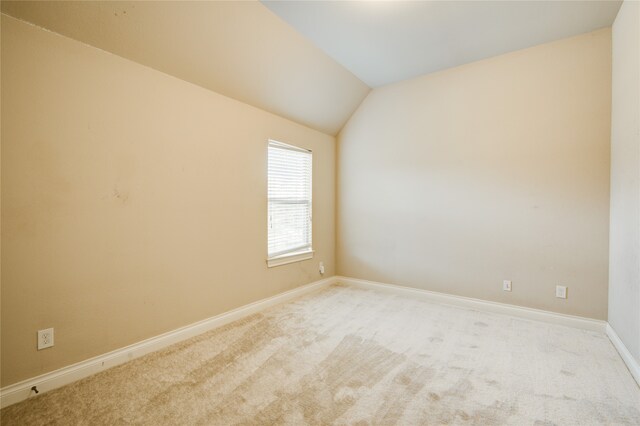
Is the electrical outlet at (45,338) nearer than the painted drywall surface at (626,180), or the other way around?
the electrical outlet at (45,338)

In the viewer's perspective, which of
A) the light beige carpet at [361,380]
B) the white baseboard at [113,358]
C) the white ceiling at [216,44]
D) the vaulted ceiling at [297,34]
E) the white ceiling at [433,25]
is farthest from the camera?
the white ceiling at [433,25]

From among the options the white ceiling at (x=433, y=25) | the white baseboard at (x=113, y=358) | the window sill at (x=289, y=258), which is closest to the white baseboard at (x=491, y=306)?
the window sill at (x=289, y=258)

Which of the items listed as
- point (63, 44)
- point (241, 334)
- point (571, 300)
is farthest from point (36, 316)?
point (571, 300)

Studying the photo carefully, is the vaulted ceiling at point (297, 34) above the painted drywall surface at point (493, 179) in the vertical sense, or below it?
above

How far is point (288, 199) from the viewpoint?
12.3 ft

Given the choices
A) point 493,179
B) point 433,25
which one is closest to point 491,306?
point 493,179

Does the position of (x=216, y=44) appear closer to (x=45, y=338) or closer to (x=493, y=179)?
(x=45, y=338)

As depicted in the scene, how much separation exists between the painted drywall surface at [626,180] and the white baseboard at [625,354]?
Result: 0.13ft

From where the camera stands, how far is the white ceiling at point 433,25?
248cm

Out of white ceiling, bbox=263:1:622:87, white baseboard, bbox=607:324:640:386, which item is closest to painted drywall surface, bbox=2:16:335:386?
white ceiling, bbox=263:1:622:87

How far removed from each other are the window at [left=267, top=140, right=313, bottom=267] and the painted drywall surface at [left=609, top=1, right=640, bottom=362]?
9.83ft

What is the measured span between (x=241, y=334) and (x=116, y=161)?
1706mm

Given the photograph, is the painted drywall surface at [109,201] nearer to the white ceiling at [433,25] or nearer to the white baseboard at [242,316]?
the white baseboard at [242,316]

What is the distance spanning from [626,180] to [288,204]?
10.1 feet
